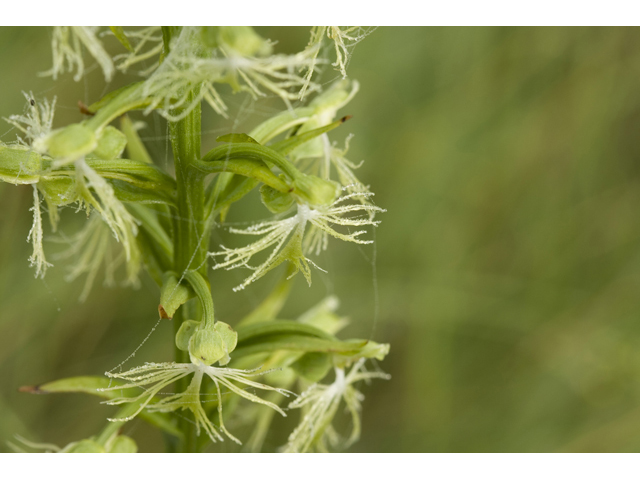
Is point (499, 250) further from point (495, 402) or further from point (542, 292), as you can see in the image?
point (495, 402)

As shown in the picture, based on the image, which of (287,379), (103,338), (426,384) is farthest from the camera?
(426,384)

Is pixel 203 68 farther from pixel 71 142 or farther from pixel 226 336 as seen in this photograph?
pixel 226 336

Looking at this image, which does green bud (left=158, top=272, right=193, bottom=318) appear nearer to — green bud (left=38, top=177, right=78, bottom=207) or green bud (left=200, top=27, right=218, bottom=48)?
green bud (left=38, top=177, right=78, bottom=207)

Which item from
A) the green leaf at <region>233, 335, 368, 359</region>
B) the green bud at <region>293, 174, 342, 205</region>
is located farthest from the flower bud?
the green leaf at <region>233, 335, 368, 359</region>

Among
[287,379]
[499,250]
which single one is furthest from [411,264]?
[287,379]

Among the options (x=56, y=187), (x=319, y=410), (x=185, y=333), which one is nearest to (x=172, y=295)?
(x=185, y=333)

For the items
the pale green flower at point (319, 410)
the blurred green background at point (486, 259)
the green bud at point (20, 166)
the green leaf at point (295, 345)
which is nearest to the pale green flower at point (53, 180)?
the green bud at point (20, 166)
